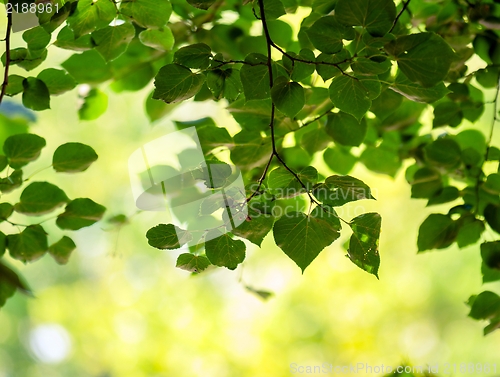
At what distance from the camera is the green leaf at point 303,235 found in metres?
0.39

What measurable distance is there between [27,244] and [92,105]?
239 millimetres

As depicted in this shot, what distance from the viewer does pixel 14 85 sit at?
19.6 inches

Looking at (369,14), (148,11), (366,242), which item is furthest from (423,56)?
(148,11)

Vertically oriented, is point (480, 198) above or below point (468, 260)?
above

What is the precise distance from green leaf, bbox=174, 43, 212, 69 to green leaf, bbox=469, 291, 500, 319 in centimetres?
43

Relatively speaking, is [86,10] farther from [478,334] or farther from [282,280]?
[478,334]

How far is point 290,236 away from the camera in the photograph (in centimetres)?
39

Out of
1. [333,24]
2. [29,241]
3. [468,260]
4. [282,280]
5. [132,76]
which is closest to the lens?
[333,24]

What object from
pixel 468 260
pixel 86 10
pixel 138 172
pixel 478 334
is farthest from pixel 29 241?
pixel 478 334

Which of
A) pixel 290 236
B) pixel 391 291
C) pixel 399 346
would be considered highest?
pixel 290 236

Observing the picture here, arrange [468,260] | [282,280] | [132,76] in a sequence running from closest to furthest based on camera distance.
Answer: [132,76], [468,260], [282,280]

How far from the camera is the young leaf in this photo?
39 cm

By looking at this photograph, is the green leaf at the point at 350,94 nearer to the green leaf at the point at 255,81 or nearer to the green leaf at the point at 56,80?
the green leaf at the point at 255,81

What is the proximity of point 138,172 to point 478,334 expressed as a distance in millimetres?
2536
